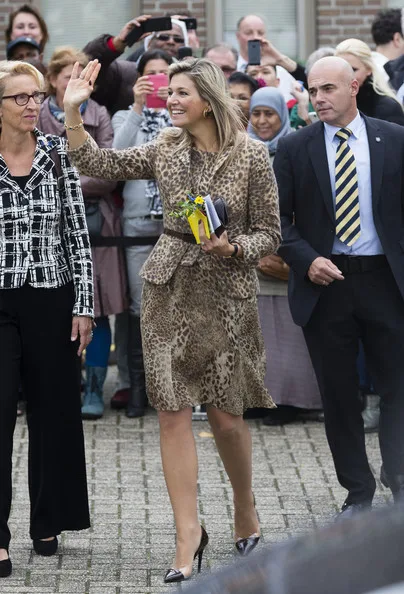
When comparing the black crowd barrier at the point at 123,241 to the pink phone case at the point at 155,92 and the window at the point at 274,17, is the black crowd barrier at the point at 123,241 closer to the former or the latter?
the pink phone case at the point at 155,92

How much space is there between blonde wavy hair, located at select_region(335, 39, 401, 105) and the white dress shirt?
171 cm

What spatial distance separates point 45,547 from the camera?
6215 millimetres

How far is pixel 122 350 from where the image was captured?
9562 millimetres

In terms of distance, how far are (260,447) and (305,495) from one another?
3.69ft

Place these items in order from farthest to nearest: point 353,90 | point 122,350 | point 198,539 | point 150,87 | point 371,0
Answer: point 371,0
point 122,350
point 150,87
point 353,90
point 198,539

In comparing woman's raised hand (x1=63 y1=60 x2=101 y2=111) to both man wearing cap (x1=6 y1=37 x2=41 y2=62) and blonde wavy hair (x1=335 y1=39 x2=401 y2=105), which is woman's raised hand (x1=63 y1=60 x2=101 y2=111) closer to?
blonde wavy hair (x1=335 y1=39 x2=401 y2=105)

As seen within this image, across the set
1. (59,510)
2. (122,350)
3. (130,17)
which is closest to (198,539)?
(59,510)

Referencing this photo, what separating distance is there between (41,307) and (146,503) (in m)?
1.53

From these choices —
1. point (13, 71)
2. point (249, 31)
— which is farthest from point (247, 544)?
point (249, 31)

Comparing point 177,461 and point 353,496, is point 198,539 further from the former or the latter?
point 353,496

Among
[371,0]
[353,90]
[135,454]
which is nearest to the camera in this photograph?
[353,90]

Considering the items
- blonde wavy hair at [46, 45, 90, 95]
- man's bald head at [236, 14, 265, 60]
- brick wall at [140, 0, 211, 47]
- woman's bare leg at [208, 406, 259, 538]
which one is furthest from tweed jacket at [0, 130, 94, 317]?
brick wall at [140, 0, 211, 47]

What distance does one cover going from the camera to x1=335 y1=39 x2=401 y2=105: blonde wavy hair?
320 inches

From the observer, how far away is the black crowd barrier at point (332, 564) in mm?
2631
